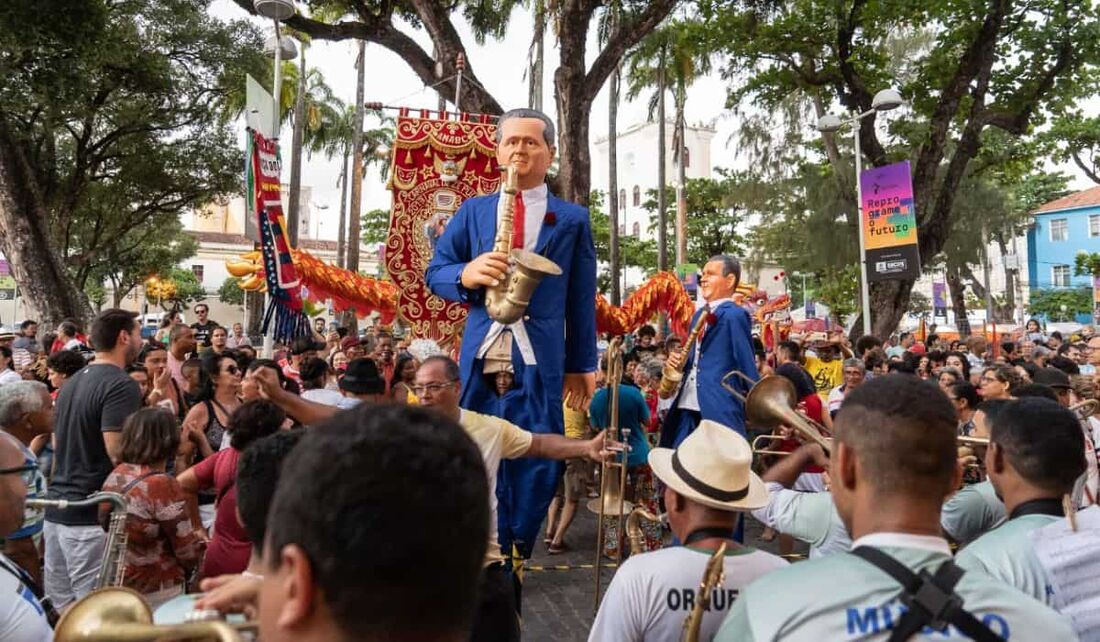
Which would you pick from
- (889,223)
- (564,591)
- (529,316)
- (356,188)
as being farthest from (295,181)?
(529,316)

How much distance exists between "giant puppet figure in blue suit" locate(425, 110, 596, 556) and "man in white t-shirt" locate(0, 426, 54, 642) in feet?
6.38

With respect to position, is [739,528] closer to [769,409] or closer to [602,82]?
[769,409]

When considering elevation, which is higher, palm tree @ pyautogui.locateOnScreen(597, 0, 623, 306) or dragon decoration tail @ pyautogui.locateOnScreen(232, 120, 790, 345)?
palm tree @ pyautogui.locateOnScreen(597, 0, 623, 306)

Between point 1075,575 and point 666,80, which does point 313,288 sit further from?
point 666,80

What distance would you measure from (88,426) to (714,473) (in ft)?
11.1

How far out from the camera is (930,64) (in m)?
16.3

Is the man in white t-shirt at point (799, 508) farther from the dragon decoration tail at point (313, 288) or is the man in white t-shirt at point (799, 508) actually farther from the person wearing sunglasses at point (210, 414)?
the dragon decoration tail at point (313, 288)

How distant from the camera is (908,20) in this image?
1526 centimetres

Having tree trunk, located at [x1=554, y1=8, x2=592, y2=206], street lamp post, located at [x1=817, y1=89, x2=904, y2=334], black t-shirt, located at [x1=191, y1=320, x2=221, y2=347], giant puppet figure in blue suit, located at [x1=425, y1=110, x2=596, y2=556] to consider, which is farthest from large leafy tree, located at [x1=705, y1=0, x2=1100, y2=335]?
giant puppet figure in blue suit, located at [x1=425, y1=110, x2=596, y2=556]

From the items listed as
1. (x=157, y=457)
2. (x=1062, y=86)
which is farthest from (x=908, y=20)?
(x=157, y=457)

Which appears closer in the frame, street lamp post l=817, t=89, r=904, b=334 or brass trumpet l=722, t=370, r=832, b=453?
brass trumpet l=722, t=370, r=832, b=453

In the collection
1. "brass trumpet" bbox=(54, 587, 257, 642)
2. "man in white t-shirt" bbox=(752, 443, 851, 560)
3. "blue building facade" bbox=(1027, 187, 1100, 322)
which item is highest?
"blue building facade" bbox=(1027, 187, 1100, 322)

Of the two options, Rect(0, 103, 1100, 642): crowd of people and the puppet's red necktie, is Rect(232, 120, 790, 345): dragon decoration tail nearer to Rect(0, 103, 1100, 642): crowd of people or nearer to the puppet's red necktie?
Rect(0, 103, 1100, 642): crowd of people

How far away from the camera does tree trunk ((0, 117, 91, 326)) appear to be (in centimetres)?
1336
